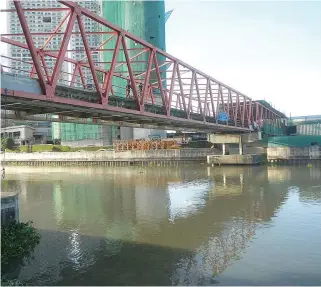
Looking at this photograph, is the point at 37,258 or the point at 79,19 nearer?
the point at 37,258

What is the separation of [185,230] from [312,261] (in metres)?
7.46

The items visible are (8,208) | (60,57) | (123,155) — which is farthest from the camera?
(123,155)

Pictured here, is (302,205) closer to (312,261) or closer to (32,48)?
(312,261)

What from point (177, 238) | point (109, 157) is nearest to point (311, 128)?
point (109, 157)

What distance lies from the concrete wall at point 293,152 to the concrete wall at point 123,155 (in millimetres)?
12468

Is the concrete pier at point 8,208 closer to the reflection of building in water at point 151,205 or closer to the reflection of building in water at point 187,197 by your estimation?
the reflection of building in water at point 151,205

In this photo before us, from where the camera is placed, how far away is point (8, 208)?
1525cm

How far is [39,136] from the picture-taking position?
11512 cm

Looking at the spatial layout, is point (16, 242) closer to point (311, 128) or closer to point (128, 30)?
point (128, 30)

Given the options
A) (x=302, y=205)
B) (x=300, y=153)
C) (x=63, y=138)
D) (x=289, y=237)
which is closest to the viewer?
(x=289, y=237)

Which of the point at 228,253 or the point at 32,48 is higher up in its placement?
the point at 32,48

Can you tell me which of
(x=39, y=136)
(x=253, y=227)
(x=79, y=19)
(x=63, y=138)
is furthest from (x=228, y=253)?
(x=39, y=136)

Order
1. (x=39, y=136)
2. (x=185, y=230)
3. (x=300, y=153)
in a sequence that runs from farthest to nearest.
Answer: (x=39, y=136) → (x=300, y=153) → (x=185, y=230)

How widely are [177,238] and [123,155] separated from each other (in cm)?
5591
